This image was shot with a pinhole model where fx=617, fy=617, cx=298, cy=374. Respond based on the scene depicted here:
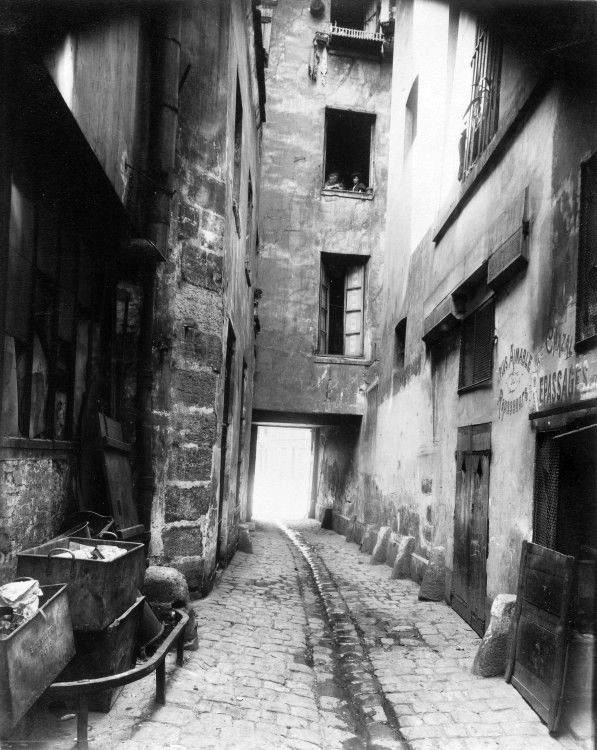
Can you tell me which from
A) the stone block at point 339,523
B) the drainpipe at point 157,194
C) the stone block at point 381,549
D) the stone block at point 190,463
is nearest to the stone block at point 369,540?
the stone block at point 381,549

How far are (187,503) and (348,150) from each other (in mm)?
11955

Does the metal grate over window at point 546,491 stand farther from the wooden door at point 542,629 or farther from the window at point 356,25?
the window at point 356,25

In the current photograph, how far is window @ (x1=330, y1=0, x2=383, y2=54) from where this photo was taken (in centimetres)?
1402

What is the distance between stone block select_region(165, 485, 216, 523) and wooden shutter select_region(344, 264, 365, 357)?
25.5ft

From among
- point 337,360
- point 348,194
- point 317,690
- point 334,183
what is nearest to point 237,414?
point 337,360

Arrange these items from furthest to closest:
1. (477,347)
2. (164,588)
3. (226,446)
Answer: (226,446)
(477,347)
(164,588)

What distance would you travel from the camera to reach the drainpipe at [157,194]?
587 centimetres

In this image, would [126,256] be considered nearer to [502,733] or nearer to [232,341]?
[232,341]

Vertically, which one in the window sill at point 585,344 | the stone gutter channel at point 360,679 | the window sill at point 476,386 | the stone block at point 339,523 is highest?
the window sill at point 585,344

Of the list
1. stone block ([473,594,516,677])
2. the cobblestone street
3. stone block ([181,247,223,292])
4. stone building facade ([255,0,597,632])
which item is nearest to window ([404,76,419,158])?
stone building facade ([255,0,597,632])

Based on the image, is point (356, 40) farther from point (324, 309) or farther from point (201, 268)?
point (201, 268)

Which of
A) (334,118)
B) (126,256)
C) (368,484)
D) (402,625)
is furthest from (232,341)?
(334,118)

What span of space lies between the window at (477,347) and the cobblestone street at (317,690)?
2506 mm

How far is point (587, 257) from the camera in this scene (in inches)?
164
